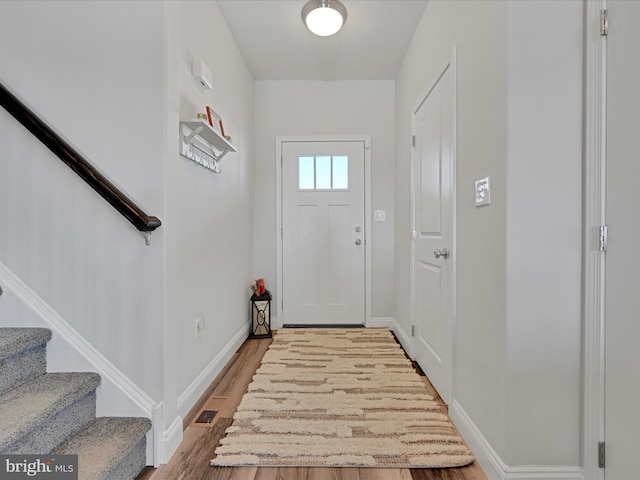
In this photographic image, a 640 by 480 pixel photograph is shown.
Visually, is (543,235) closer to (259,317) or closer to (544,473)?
(544,473)

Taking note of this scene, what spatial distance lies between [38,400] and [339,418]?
4.23ft

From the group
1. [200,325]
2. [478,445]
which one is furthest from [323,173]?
[478,445]

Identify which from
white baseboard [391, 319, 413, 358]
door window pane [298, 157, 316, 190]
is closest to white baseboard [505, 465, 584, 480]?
white baseboard [391, 319, 413, 358]

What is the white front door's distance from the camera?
11.9 ft

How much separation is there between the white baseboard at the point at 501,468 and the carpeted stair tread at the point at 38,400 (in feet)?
5.34

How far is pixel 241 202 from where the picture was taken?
313 cm

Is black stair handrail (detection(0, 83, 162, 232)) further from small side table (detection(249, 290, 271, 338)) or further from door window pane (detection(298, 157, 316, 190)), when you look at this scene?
door window pane (detection(298, 157, 316, 190))

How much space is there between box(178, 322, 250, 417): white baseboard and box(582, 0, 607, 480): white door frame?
175 centimetres

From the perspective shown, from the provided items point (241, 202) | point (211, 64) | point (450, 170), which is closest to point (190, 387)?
point (241, 202)

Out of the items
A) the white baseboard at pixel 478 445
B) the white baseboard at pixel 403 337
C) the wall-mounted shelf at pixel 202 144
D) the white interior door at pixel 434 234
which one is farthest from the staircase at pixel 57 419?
the white baseboard at pixel 403 337

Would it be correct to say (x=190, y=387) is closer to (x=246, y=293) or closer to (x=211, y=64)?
(x=246, y=293)

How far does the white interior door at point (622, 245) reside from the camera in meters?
1.06

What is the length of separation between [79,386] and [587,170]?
2.07 metres

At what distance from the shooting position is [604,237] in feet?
3.89
